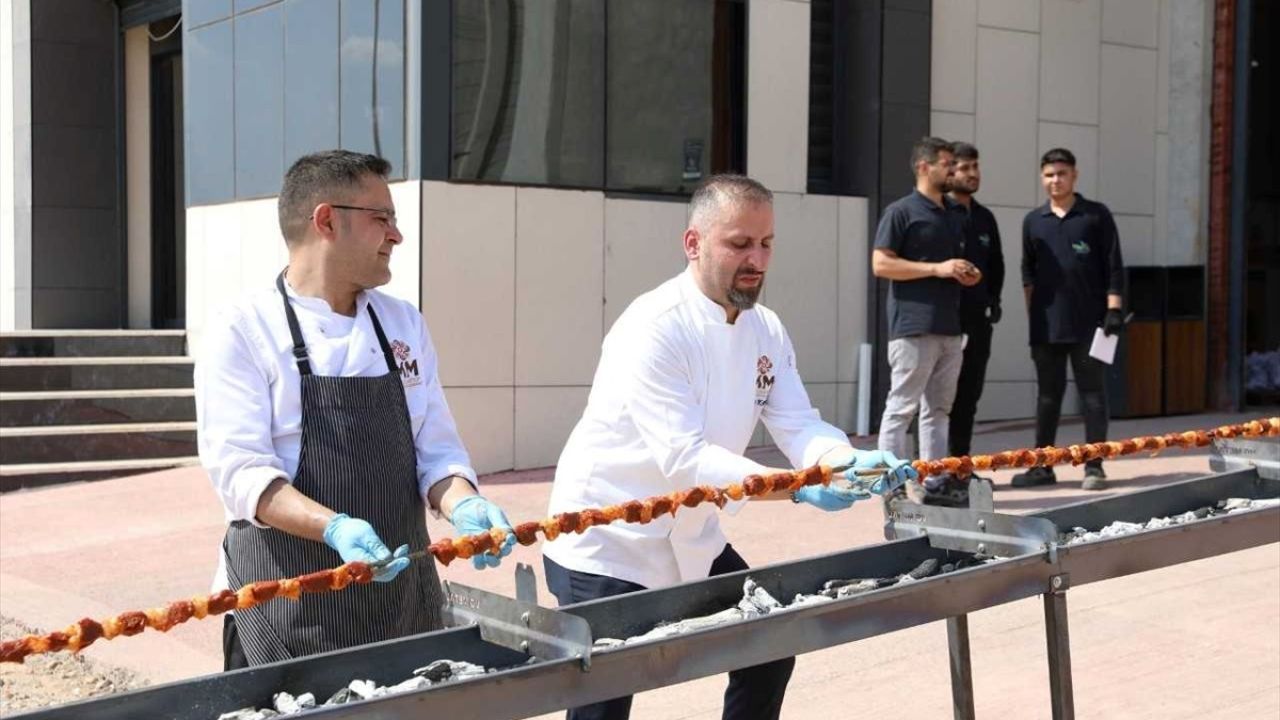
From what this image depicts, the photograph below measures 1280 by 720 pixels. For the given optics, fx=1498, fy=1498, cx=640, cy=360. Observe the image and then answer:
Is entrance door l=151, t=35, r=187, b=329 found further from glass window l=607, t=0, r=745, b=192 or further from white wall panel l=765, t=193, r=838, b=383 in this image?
white wall panel l=765, t=193, r=838, b=383

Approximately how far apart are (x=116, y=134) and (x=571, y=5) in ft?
23.0

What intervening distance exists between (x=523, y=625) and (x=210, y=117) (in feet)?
35.1

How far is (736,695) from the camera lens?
12.6 ft

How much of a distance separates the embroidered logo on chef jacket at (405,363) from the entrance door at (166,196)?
1272cm

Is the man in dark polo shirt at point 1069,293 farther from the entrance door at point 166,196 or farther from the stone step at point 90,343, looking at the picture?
the entrance door at point 166,196

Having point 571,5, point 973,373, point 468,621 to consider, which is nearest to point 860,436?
point 973,373

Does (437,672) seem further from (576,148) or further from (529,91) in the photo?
(576,148)

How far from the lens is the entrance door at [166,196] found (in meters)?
15.6

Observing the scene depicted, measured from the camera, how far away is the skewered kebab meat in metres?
2.64

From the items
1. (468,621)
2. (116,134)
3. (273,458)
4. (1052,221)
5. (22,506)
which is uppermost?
(116,134)

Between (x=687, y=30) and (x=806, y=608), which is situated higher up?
(x=687, y=30)

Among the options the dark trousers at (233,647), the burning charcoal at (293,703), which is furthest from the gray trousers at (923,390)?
the burning charcoal at (293,703)

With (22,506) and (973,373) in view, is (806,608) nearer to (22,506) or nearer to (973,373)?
(973,373)

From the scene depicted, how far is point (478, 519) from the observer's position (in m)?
3.33
